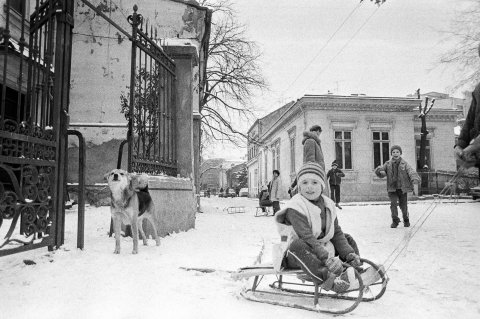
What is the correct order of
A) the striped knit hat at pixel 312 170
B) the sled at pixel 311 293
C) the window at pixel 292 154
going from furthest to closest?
the window at pixel 292 154, the striped knit hat at pixel 312 170, the sled at pixel 311 293

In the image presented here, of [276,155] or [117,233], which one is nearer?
[117,233]

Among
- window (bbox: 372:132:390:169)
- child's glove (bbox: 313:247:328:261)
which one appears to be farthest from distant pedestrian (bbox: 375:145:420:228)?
window (bbox: 372:132:390:169)

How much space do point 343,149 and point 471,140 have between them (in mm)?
22343

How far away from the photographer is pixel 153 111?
23.4ft

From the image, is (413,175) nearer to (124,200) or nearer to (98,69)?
(124,200)

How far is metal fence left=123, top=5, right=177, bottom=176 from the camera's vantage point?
6248 mm

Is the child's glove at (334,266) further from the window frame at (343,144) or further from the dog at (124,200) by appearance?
the window frame at (343,144)

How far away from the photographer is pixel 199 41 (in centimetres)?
1418

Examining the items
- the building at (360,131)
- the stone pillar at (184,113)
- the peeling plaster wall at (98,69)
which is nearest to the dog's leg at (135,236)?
the stone pillar at (184,113)

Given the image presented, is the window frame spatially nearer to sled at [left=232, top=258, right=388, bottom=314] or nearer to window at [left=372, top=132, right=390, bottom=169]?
window at [left=372, top=132, right=390, bottom=169]

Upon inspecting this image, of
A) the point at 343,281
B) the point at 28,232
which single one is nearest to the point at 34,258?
the point at 28,232

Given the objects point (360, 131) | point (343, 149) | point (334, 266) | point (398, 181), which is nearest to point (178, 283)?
point (334, 266)

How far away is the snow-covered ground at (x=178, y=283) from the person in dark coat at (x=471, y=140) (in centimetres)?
58

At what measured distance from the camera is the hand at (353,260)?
3.30 meters
